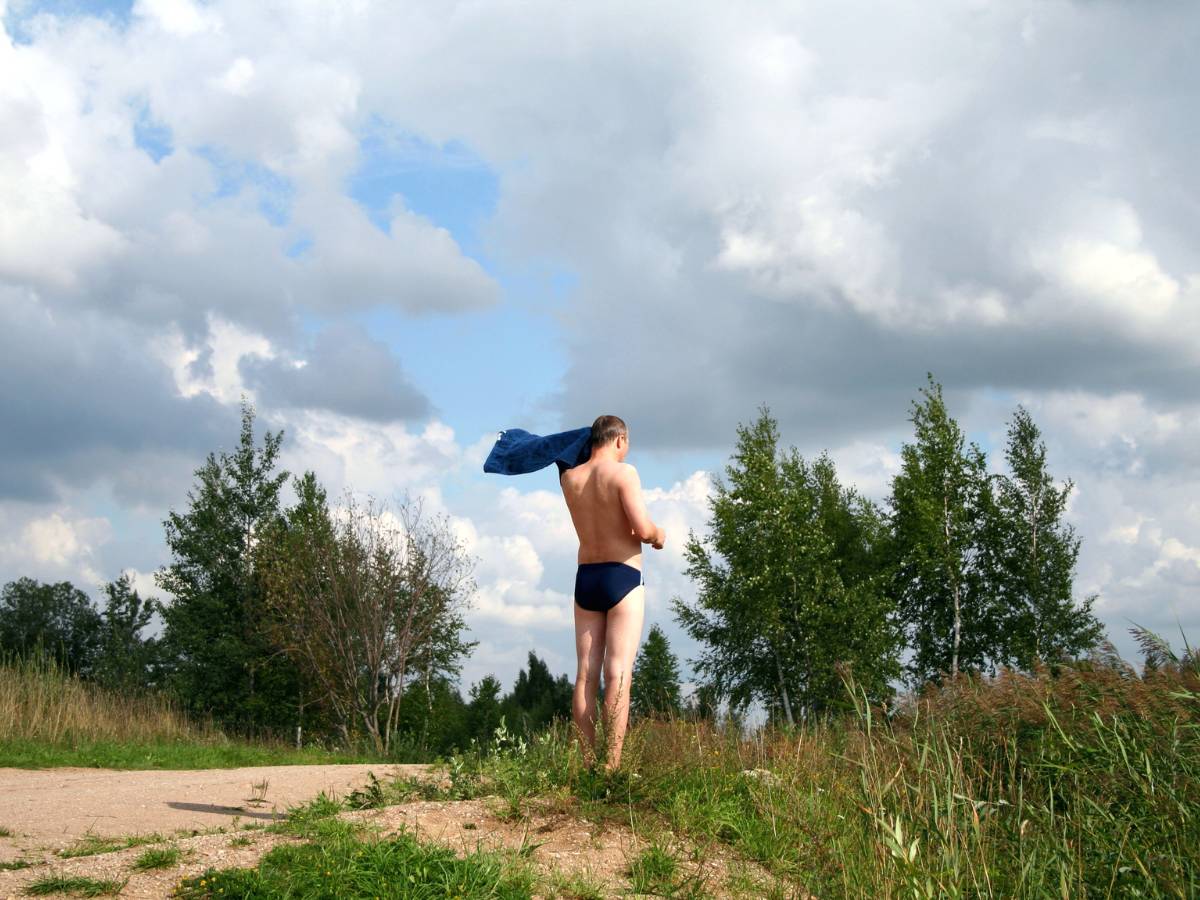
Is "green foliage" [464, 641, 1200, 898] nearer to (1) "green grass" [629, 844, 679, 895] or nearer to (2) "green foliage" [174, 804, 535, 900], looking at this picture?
(1) "green grass" [629, 844, 679, 895]

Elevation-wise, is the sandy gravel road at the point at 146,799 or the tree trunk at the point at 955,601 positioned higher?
the tree trunk at the point at 955,601

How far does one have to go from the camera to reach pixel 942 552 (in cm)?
3159

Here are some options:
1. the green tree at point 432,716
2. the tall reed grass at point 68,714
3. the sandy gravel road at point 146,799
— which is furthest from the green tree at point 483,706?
the sandy gravel road at point 146,799

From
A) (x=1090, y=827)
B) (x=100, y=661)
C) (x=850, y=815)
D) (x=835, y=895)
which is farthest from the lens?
(x=100, y=661)

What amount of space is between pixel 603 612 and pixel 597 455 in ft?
3.36

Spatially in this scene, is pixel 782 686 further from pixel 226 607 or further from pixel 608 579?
pixel 608 579

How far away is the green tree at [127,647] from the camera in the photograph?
27800mm

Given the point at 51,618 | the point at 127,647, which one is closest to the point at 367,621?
the point at 127,647

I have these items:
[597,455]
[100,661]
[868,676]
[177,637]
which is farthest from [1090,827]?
[100,661]

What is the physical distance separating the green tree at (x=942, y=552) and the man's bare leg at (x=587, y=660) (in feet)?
86.3

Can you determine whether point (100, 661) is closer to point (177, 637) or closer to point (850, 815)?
point (177, 637)

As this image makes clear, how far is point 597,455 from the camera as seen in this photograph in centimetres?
689

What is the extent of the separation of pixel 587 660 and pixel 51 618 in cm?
5057

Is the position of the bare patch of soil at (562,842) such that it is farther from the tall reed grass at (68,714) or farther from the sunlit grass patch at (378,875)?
the tall reed grass at (68,714)
